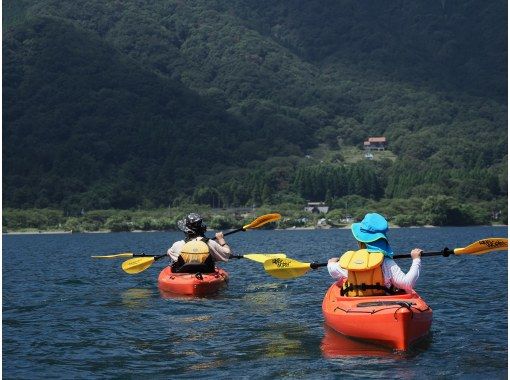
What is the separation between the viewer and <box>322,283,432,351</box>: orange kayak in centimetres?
1692

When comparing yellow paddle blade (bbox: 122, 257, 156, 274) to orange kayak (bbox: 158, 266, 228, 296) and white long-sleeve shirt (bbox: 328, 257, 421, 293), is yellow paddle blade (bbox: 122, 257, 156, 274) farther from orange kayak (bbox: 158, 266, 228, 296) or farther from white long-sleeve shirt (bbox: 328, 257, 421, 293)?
white long-sleeve shirt (bbox: 328, 257, 421, 293)

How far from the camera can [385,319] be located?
55.9ft

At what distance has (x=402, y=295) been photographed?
58.7ft

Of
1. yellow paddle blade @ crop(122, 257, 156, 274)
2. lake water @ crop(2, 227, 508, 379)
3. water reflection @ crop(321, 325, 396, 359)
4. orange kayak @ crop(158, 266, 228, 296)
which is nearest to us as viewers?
lake water @ crop(2, 227, 508, 379)

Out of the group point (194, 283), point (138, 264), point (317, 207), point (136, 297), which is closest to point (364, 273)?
point (194, 283)

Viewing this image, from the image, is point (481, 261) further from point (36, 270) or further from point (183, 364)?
point (183, 364)

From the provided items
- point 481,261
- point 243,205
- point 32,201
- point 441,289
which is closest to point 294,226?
point 243,205

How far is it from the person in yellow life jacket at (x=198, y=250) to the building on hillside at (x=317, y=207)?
161 m

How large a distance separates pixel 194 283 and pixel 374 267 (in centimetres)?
992

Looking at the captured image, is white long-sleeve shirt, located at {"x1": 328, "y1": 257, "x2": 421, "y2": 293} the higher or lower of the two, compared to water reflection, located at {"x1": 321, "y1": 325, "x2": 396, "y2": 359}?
higher

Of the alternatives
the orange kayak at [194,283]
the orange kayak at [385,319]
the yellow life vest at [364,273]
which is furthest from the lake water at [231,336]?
the yellow life vest at [364,273]

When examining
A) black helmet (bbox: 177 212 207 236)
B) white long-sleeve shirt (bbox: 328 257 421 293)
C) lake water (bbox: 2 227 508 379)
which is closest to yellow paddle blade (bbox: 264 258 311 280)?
lake water (bbox: 2 227 508 379)

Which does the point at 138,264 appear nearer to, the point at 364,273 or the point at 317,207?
the point at 364,273

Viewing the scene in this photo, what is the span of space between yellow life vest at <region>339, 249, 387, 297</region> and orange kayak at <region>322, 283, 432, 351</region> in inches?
8.4
